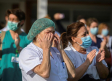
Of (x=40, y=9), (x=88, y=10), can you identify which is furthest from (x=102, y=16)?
(x=40, y=9)

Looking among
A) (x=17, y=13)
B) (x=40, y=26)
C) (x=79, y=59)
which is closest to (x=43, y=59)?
(x=40, y=26)

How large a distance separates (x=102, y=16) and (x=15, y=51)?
9148mm

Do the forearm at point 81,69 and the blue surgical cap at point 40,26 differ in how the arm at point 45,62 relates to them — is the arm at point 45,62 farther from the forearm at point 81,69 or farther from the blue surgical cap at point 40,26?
the forearm at point 81,69

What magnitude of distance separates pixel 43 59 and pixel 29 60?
0.56 feet

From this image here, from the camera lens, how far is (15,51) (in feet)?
11.2

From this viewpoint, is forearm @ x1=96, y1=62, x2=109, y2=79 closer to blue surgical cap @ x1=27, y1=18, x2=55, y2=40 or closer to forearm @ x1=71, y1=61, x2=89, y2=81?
forearm @ x1=71, y1=61, x2=89, y2=81

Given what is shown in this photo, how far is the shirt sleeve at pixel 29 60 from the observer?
85.1 inches

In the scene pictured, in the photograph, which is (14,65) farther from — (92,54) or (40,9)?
(40,9)

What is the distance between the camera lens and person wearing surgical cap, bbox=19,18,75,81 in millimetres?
2139

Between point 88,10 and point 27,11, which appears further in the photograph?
point 88,10

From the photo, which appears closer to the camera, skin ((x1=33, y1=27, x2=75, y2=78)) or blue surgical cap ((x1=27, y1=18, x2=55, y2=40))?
skin ((x1=33, y1=27, x2=75, y2=78))

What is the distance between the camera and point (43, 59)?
6.98 feet

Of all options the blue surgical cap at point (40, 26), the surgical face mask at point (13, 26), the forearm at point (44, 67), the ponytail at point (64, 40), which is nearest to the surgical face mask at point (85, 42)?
the ponytail at point (64, 40)

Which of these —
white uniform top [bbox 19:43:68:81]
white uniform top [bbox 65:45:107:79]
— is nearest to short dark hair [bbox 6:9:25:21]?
white uniform top [bbox 65:45:107:79]
